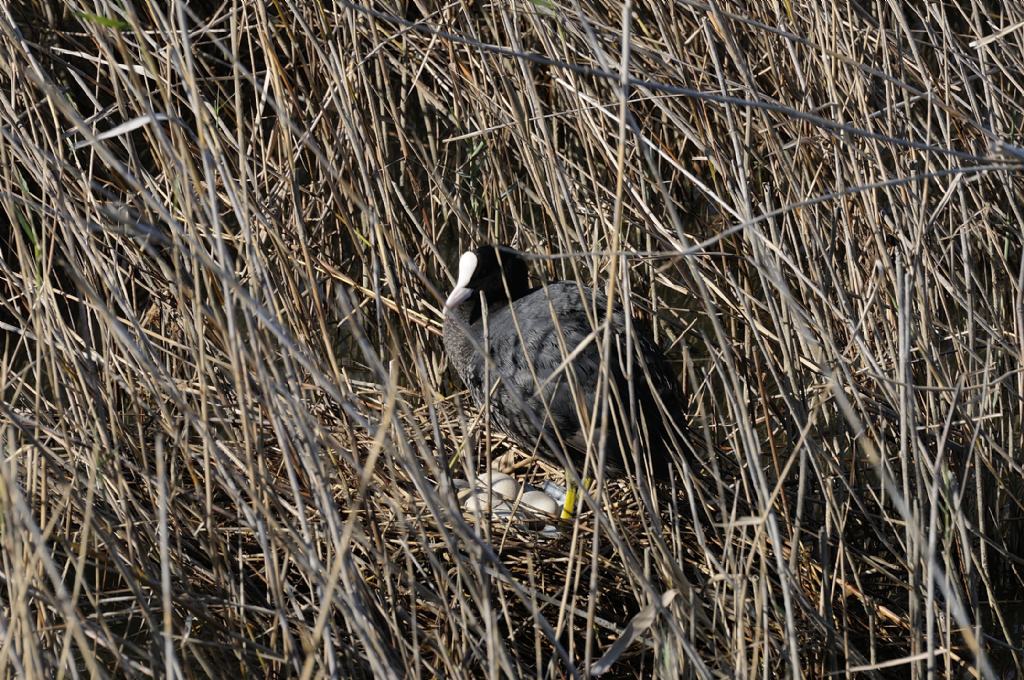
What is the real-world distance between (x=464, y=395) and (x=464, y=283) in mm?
367

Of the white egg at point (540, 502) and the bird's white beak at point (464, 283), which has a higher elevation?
the bird's white beak at point (464, 283)

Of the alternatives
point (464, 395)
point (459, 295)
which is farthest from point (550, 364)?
point (464, 395)

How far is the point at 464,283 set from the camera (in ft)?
7.32

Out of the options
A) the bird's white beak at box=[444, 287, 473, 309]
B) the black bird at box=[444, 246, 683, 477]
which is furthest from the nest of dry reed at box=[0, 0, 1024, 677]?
the bird's white beak at box=[444, 287, 473, 309]

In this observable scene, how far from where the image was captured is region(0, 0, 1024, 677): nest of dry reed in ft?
4.20

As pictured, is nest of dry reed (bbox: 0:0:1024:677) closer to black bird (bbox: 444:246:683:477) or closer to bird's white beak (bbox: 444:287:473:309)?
black bird (bbox: 444:246:683:477)

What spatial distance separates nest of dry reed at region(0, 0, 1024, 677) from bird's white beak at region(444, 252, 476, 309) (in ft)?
0.50

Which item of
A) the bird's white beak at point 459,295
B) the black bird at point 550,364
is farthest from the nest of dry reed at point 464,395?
the bird's white beak at point 459,295

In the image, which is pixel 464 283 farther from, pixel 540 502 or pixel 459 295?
pixel 540 502

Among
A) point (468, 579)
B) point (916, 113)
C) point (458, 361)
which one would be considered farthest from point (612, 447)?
point (468, 579)

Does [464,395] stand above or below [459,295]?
below

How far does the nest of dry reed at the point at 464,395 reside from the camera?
4.20ft

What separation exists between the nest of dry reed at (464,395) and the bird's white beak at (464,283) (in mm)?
152

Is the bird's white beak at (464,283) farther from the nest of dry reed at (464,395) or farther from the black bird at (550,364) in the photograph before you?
the nest of dry reed at (464,395)
